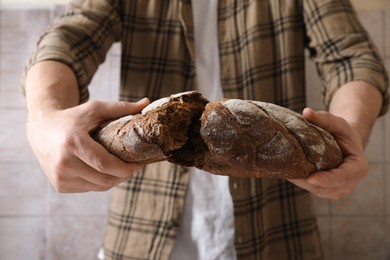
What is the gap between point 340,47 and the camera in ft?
3.59

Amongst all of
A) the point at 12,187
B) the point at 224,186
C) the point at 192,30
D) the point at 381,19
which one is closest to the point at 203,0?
the point at 192,30

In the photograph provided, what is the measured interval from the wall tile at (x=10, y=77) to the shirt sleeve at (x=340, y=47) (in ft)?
3.69

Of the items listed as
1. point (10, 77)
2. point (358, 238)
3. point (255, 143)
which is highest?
point (255, 143)

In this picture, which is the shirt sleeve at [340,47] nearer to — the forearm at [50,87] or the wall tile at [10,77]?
the forearm at [50,87]

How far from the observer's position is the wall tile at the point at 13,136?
172 centimetres

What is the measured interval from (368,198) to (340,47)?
931mm

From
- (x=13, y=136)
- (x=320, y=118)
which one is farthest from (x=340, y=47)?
(x=13, y=136)

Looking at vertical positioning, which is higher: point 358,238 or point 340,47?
point 340,47

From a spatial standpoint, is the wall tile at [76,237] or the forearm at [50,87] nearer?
the forearm at [50,87]

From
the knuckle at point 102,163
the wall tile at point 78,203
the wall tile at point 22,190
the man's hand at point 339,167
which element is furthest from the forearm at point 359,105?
the wall tile at point 22,190

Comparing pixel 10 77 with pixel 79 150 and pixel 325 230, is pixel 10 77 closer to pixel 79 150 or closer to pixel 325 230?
pixel 79 150

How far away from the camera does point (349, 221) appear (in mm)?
1799

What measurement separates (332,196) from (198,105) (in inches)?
11.5

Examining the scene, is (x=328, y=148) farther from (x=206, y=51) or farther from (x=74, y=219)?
→ (x=74, y=219)
